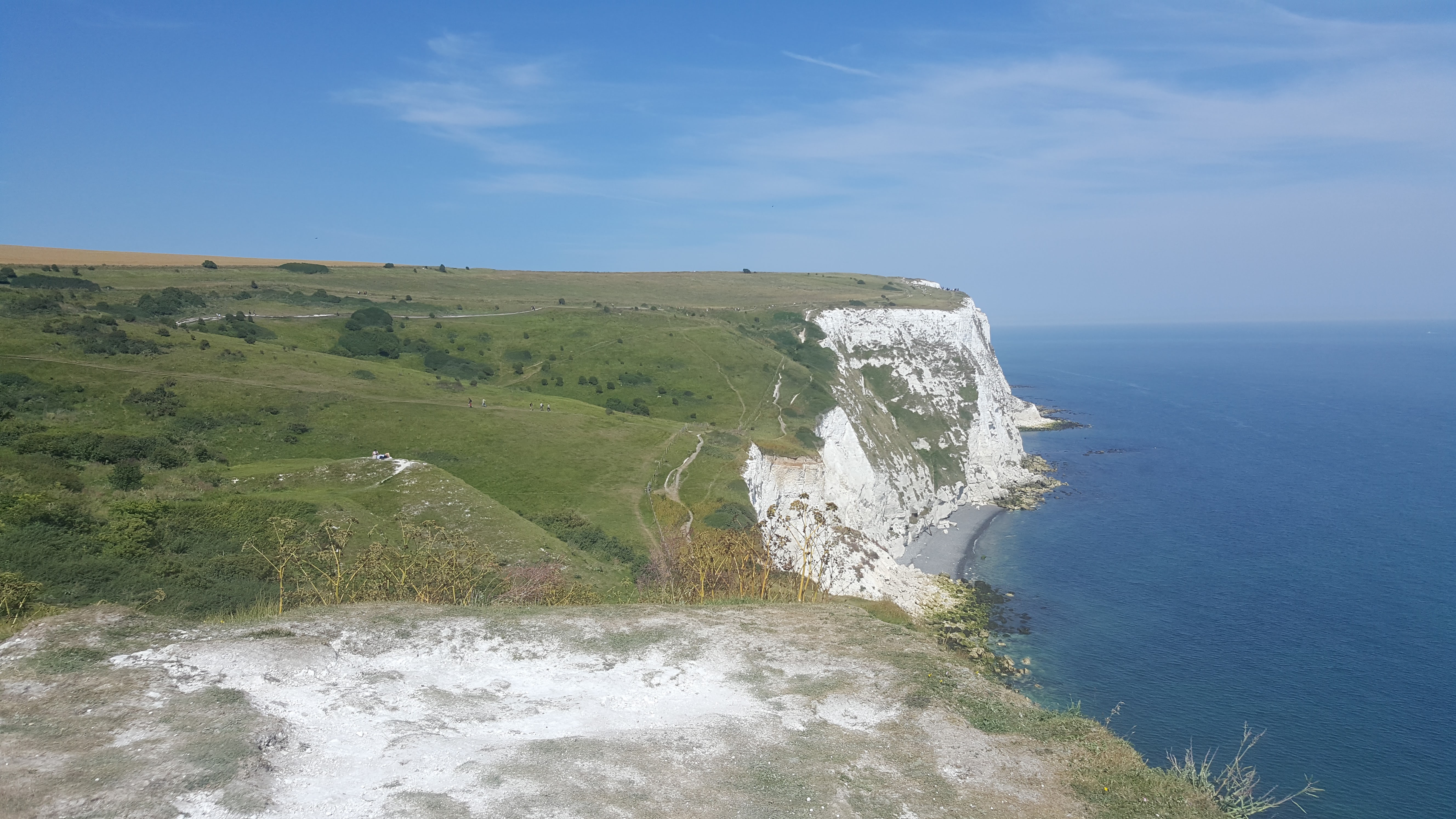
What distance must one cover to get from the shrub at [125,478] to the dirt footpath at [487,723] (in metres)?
20.3

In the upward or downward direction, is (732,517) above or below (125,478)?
below

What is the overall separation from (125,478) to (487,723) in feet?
101

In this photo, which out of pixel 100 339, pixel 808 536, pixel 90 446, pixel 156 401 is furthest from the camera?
pixel 100 339

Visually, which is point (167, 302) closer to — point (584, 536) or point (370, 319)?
point (370, 319)

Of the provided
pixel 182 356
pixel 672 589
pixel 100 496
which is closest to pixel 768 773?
pixel 672 589

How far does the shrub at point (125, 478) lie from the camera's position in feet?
119

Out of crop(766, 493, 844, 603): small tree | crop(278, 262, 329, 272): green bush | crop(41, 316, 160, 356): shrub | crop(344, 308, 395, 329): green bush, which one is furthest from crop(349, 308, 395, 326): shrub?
crop(766, 493, 844, 603): small tree

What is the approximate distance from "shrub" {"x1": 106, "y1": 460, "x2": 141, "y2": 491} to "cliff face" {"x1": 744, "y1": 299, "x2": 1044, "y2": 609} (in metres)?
39.8

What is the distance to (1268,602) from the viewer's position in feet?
210

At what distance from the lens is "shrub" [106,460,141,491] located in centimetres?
3634

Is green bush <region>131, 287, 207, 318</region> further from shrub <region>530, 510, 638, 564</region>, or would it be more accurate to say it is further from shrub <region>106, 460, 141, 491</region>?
shrub <region>530, 510, 638, 564</region>

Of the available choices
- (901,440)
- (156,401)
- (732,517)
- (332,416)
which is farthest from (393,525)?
(901,440)

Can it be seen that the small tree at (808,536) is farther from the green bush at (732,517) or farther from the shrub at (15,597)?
the shrub at (15,597)

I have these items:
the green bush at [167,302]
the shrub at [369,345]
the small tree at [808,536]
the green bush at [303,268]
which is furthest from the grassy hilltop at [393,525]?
the green bush at [303,268]
